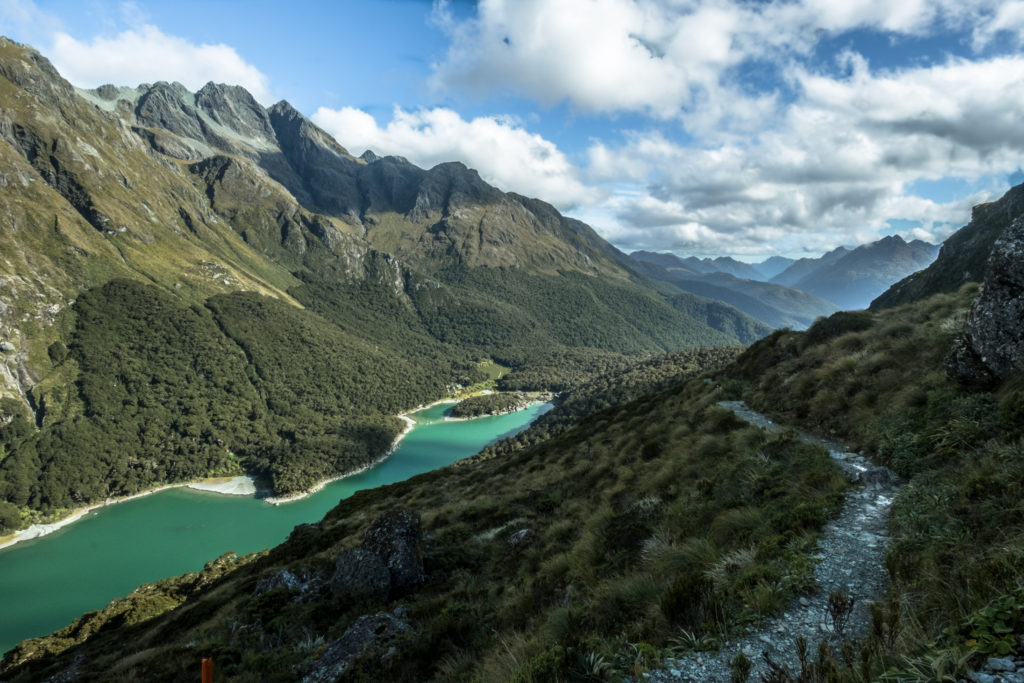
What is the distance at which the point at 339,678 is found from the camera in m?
10.2

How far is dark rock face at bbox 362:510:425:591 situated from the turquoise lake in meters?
128

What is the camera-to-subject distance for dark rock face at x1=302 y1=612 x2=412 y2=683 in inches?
424

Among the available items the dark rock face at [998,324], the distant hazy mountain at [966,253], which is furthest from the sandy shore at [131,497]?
the distant hazy mountain at [966,253]

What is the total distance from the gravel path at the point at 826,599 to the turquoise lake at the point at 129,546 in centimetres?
14125

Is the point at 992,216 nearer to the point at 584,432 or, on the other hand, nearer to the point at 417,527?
the point at 584,432

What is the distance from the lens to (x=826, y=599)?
20.6 feet

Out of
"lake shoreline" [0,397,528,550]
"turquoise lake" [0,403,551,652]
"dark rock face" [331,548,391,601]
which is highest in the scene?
"dark rock face" [331,548,391,601]

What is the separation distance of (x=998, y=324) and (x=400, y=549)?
1952cm

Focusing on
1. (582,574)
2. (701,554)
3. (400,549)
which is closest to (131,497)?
(400,549)

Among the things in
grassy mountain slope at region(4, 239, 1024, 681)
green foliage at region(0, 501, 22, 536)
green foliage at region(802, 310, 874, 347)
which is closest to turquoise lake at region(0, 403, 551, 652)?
green foliage at region(0, 501, 22, 536)

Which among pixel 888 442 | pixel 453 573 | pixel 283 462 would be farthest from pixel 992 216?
pixel 283 462

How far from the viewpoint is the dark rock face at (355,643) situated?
1076 centimetres

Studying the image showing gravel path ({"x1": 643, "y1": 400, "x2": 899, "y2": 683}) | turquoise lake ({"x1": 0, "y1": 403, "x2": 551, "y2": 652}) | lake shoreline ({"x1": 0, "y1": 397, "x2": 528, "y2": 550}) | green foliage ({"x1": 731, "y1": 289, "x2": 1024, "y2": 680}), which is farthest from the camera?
lake shoreline ({"x1": 0, "y1": 397, "x2": 528, "y2": 550})

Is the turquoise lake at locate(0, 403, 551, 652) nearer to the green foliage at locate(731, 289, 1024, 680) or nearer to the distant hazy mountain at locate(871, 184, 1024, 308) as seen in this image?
the green foliage at locate(731, 289, 1024, 680)
